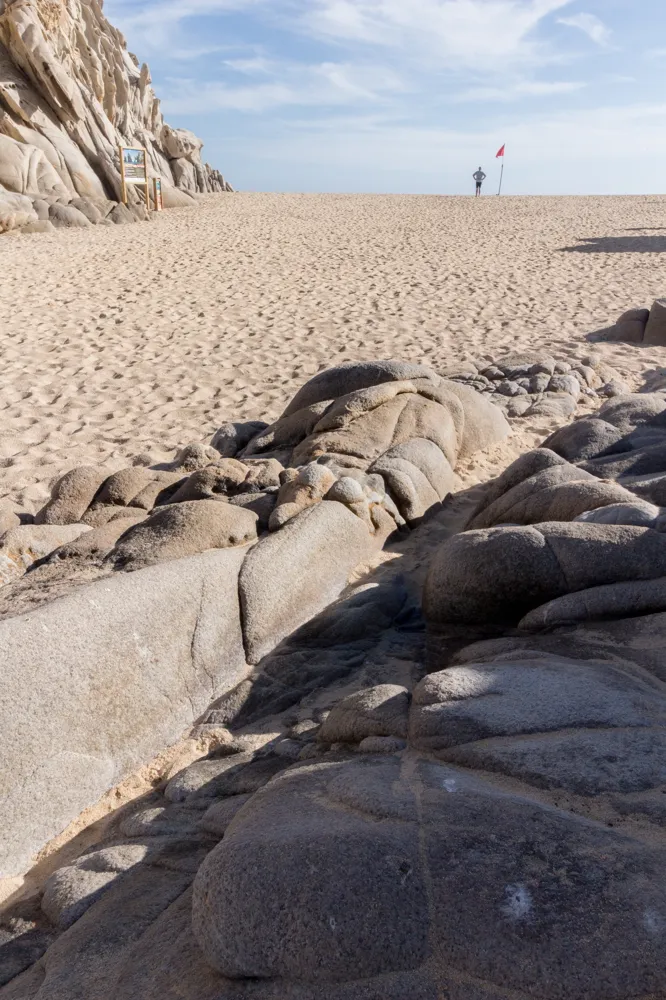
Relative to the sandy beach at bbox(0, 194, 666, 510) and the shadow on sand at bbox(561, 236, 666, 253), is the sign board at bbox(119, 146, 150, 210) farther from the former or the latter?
the shadow on sand at bbox(561, 236, 666, 253)

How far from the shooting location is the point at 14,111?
64.8 feet

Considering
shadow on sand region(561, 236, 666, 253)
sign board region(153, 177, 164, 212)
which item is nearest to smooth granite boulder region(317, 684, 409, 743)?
shadow on sand region(561, 236, 666, 253)

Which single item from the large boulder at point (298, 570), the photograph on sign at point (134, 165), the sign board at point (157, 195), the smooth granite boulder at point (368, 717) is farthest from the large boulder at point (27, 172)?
the smooth granite boulder at point (368, 717)

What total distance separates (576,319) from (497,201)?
1828 cm

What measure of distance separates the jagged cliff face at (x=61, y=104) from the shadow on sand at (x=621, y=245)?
1197 cm

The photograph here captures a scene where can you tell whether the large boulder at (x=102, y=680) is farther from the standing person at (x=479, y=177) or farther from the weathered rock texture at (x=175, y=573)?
the standing person at (x=479, y=177)

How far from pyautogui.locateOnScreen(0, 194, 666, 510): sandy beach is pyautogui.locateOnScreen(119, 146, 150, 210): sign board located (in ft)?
6.01

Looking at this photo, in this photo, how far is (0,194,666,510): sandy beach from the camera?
698cm

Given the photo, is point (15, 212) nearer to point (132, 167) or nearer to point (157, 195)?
point (132, 167)

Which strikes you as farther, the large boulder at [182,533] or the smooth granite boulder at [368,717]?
the large boulder at [182,533]

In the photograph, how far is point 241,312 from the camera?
1049 cm

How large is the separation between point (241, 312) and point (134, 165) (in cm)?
1230

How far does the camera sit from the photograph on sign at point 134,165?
20141 millimetres

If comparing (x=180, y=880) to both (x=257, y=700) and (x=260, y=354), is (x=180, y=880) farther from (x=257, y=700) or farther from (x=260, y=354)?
(x=260, y=354)
